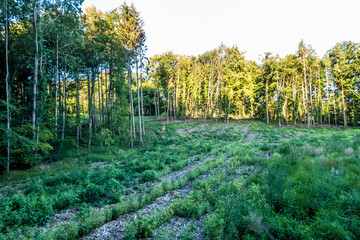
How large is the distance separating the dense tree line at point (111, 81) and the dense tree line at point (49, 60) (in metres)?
Result: 0.08

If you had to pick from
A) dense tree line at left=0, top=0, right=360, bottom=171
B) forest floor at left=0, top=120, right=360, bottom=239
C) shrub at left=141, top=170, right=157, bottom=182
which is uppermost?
dense tree line at left=0, top=0, right=360, bottom=171

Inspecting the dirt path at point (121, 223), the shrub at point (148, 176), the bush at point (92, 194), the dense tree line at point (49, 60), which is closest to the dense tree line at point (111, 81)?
the dense tree line at point (49, 60)

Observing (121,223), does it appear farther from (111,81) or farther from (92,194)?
(111,81)

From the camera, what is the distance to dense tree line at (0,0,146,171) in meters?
9.33

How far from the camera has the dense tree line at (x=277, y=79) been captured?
94.7 ft

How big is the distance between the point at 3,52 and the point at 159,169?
14821 millimetres

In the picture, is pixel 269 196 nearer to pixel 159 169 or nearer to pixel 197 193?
pixel 197 193

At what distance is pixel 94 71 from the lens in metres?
15.7

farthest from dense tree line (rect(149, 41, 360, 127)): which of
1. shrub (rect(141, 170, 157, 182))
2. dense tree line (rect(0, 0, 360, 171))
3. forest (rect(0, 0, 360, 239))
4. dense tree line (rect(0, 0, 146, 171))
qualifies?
shrub (rect(141, 170, 157, 182))

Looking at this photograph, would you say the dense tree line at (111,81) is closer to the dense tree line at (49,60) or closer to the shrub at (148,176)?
the dense tree line at (49,60)

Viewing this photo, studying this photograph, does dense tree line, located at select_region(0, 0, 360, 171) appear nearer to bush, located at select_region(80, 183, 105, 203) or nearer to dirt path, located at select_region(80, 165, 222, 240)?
bush, located at select_region(80, 183, 105, 203)

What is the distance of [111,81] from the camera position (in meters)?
15.0

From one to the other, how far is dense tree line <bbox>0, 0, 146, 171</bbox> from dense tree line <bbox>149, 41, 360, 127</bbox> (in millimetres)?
15342

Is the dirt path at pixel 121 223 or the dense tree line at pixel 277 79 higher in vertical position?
the dense tree line at pixel 277 79
